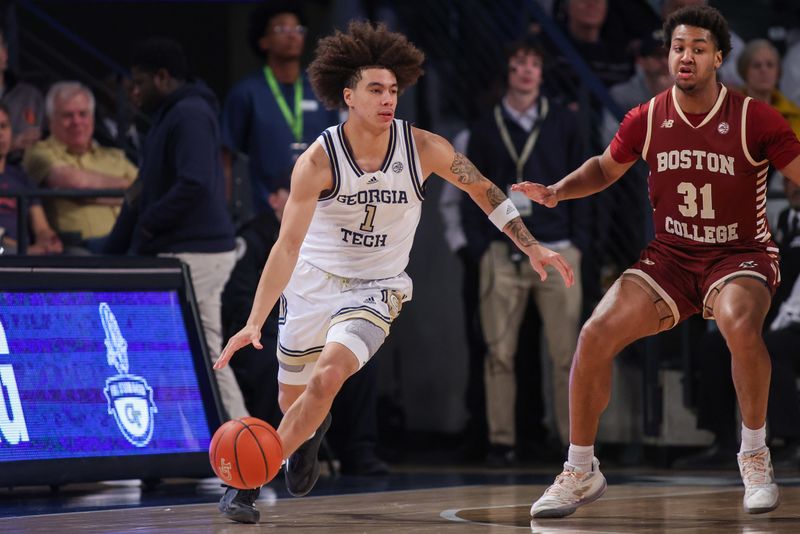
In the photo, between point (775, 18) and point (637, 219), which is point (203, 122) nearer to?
point (637, 219)

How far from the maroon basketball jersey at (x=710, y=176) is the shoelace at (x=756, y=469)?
910mm

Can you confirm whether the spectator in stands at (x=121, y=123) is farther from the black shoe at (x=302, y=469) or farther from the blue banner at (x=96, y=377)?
the black shoe at (x=302, y=469)

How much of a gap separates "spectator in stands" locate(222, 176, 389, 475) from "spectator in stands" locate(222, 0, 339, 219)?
49 centimetres

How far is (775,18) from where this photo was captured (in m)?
12.2

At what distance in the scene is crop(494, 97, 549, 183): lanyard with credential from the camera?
9680mm

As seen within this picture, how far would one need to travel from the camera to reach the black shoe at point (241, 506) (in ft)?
19.9

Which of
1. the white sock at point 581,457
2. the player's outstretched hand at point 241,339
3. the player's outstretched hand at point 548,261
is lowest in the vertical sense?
the white sock at point 581,457

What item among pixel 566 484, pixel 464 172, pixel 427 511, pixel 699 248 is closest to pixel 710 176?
pixel 699 248

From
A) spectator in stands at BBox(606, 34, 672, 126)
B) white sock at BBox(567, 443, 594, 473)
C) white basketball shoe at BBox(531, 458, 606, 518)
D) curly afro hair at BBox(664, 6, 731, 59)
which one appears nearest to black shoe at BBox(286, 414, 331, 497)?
white basketball shoe at BBox(531, 458, 606, 518)

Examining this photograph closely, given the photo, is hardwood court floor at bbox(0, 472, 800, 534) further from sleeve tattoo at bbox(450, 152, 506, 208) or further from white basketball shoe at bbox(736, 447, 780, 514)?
sleeve tattoo at bbox(450, 152, 506, 208)

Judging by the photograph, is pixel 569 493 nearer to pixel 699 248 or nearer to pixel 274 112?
pixel 699 248

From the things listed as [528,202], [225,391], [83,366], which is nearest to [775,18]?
[528,202]

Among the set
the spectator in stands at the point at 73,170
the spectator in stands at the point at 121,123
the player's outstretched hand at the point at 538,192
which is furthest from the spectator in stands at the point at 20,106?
the player's outstretched hand at the point at 538,192

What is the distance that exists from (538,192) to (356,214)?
0.82m
